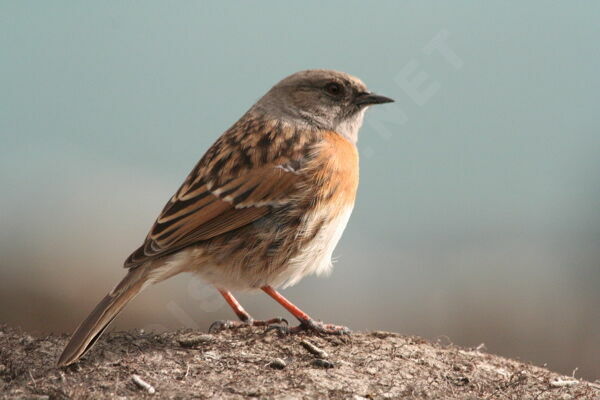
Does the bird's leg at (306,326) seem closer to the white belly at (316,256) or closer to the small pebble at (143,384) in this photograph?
the white belly at (316,256)

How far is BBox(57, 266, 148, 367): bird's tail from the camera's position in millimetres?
5770

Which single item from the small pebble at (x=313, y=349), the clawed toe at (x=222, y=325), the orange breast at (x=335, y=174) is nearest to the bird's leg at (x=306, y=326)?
the small pebble at (x=313, y=349)

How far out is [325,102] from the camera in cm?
808

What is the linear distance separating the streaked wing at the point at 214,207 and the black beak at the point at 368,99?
1.61 metres

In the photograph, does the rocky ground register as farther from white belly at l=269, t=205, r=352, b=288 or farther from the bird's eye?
the bird's eye

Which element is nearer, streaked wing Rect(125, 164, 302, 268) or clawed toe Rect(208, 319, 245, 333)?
streaked wing Rect(125, 164, 302, 268)

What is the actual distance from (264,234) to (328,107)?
2.18 m

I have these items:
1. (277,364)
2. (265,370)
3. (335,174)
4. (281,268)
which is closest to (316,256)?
(281,268)

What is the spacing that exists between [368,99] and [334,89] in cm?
43

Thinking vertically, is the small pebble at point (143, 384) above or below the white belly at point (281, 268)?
below

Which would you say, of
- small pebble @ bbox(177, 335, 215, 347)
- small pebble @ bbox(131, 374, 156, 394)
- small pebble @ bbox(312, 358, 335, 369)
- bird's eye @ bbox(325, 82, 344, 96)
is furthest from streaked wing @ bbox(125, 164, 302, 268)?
bird's eye @ bbox(325, 82, 344, 96)

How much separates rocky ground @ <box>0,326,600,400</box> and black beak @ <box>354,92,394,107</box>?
8.78 ft

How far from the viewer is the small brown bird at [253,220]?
6297 millimetres

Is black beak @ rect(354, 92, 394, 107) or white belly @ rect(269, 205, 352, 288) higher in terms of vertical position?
black beak @ rect(354, 92, 394, 107)
